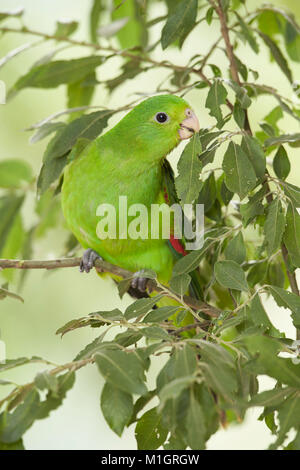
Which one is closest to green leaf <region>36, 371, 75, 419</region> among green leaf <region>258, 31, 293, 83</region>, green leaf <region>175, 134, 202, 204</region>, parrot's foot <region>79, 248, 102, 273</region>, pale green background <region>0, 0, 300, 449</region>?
green leaf <region>175, 134, 202, 204</region>

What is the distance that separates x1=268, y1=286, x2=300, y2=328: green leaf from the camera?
948 mm

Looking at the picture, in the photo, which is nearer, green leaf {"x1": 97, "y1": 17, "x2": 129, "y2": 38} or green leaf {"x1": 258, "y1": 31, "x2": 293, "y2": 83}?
green leaf {"x1": 258, "y1": 31, "x2": 293, "y2": 83}

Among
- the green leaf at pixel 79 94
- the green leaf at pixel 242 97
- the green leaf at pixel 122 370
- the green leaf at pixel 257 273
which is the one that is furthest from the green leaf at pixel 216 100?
the green leaf at pixel 79 94

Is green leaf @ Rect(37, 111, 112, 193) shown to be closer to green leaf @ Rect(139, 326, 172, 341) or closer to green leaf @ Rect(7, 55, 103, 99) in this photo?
green leaf @ Rect(7, 55, 103, 99)

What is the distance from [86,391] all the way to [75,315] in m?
0.38

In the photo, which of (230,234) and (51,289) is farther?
(51,289)

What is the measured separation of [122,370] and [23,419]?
0.16m

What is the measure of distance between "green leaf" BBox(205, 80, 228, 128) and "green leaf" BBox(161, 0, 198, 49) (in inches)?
6.3

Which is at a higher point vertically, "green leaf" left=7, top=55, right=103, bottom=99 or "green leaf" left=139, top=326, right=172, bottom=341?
"green leaf" left=7, top=55, right=103, bottom=99

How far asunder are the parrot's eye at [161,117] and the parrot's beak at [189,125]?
0.04 metres

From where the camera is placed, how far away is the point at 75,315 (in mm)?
3062

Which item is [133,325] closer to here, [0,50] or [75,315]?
[75,315]

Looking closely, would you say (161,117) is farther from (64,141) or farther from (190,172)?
(190,172)
